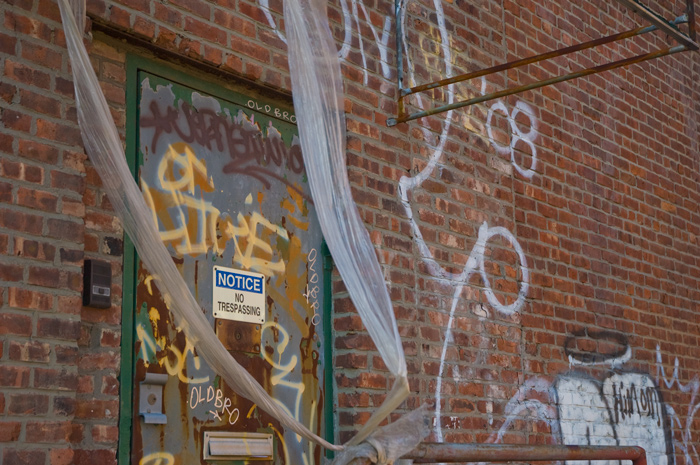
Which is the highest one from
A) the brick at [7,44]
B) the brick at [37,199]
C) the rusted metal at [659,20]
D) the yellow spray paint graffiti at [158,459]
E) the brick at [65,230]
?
the rusted metal at [659,20]

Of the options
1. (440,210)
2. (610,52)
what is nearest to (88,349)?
(440,210)

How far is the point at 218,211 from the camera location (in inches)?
138

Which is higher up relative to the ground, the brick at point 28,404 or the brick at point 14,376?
the brick at point 14,376

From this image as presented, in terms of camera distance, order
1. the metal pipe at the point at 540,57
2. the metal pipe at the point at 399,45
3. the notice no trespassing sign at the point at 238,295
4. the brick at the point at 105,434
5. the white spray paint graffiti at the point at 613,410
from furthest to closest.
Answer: the white spray paint graffiti at the point at 613,410
the metal pipe at the point at 399,45
the metal pipe at the point at 540,57
the notice no trespassing sign at the point at 238,295
the brick at the point at 105,434

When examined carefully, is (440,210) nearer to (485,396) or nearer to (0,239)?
(485,396)

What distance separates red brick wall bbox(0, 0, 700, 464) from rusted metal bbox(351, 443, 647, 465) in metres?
0.92

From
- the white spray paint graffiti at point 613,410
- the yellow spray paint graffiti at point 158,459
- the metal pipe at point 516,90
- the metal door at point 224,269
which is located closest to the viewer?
the yellow spray paint graffiti at point 158,459

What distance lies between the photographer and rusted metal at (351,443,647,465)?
2684 millimetres

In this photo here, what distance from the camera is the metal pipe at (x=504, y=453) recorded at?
2.70 meters

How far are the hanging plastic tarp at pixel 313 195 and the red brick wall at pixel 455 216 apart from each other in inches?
10.5

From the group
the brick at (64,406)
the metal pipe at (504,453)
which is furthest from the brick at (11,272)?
the metal pipe at (504,453)

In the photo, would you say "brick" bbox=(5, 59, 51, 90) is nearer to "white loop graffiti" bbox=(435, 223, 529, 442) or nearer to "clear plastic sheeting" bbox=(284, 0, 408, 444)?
"clear plastic sheeting" bbox=(284, 0, 408, 444)

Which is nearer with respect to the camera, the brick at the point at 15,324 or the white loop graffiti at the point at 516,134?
the brick at the point at 15,324

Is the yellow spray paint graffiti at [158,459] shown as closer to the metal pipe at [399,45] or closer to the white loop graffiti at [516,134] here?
the metal pipe at [399,45]
